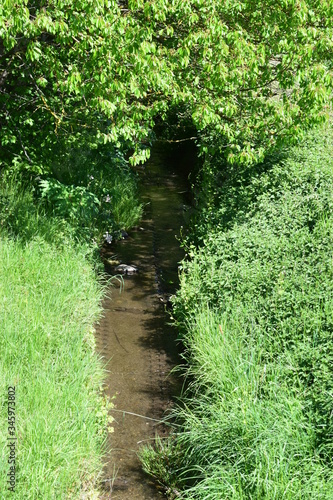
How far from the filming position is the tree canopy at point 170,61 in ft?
21.5

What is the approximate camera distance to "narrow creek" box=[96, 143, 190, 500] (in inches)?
236

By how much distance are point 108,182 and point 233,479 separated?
25.2ft

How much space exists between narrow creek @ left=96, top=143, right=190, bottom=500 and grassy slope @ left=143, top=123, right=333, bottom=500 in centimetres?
28

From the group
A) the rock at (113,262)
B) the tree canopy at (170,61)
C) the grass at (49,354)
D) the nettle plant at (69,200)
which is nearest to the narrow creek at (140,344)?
the rock at (113,262)

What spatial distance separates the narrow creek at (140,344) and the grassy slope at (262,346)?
0.28 meters

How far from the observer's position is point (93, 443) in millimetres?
5445

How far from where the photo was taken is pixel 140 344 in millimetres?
8094

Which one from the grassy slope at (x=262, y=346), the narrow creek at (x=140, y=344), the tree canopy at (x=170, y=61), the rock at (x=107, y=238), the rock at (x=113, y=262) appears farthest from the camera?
the rock at (x=107, y=238)

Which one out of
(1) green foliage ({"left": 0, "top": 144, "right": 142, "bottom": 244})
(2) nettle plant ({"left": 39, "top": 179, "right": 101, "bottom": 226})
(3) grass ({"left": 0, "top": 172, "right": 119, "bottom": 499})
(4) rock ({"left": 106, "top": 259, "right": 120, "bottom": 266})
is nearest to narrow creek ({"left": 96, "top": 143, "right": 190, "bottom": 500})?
(4) rock ({"left": 106, "top": 259, "right": 120, "bottom": 266})

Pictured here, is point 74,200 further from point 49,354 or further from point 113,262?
point 49,354

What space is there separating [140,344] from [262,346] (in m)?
2.17

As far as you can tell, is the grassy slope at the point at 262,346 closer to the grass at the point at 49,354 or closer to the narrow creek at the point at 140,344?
the narrow creek at the point at 140,344

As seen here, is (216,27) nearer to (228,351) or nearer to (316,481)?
(228,351)

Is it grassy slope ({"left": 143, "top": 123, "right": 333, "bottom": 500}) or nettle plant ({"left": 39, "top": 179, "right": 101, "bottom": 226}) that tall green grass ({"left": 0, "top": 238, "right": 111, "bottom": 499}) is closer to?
grassy slope ({"left": 143, "top": 123, "right": 333, "bottom": 500})
